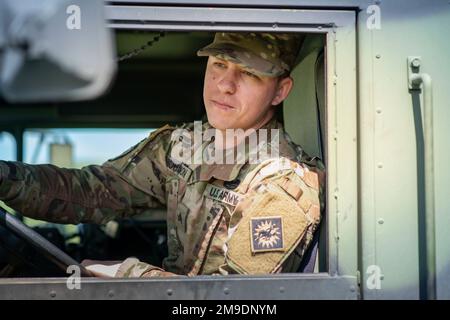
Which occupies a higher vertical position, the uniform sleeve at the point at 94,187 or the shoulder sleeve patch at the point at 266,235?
the uniform sleeve at the point at 94,187

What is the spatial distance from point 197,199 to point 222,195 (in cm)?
11

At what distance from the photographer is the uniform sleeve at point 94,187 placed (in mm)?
2488

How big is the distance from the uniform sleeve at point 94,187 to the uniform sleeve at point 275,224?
0.52 m

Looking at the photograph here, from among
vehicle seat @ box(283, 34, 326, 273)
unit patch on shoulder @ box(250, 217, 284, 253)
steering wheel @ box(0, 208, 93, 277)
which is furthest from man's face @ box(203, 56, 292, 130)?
steering wheel @ box(0, 208, 93, 277)

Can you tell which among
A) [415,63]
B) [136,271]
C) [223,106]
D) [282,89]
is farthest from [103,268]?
[415,63]

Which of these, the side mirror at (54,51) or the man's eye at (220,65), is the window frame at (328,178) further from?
the man's eye at (220,65)

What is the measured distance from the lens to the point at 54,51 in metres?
1.69

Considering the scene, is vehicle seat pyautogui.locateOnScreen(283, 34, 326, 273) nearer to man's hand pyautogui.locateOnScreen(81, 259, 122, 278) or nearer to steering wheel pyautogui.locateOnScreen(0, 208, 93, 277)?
man's hand pyautogui.locateOnScreen(81, 259, 122, 278)

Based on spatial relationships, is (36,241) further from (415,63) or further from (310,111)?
(415,63)

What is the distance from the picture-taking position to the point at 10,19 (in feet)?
5.73

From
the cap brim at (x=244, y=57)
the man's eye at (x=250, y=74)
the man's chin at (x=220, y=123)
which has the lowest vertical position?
the man's chin at (x=220, y=123)

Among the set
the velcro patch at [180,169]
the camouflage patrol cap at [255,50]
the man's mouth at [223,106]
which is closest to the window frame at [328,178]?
the camouflage patrol cap at [255,50]

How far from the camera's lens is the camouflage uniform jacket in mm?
2240

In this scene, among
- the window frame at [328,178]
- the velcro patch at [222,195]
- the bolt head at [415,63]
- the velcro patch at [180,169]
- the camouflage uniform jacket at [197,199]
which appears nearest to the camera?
the window frame at [328,178]
